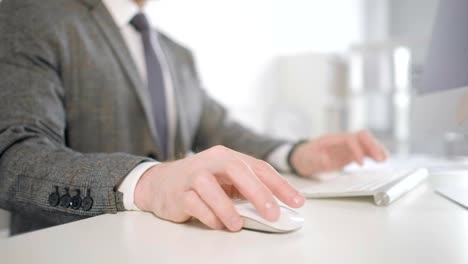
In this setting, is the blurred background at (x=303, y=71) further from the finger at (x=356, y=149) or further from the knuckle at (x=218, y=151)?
the knuckle at (x=218, y=151)

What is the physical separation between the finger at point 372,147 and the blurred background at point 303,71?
99cm

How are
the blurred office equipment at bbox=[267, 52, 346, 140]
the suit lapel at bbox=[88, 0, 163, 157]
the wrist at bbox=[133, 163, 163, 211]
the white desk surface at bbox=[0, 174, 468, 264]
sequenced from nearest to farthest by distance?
the white desk surface at bbox=[0, 174, 468, 264] → the wrist at bbox=[133, 163, 163, 211] → the suit lapel at bbox=[88, 0, 163, 157] → the blurred office equipment at bbox=[267, 52, 346, 140]

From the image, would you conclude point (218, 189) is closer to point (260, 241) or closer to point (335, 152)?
point (260, 241)

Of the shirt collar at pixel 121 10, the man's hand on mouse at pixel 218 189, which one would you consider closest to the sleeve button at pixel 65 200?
the man's hand on mouse at pixel 218 189

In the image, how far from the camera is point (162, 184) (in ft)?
1.32

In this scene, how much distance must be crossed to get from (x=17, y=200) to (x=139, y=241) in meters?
0.23

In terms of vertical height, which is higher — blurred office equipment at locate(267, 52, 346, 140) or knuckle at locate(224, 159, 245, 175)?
knuckle at locate(224, 159, 245, 175)

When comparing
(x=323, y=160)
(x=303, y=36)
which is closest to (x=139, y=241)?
(x=323, y=160)

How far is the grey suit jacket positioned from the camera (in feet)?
1.48

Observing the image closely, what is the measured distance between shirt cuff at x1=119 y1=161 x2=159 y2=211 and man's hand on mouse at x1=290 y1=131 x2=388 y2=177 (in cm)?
40

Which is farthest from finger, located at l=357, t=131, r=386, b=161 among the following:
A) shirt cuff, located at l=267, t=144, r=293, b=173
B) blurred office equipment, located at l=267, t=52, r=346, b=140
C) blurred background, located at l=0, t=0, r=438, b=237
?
blurred office equipment, located at l=267, t=52, r=346, b=140

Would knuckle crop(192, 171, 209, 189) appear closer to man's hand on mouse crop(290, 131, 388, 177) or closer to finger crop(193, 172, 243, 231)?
finger crop(193, 172, 243, 231)

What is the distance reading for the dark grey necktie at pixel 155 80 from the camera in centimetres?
82

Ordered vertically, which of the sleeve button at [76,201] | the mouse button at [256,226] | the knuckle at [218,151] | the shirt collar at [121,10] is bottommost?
the sleeve button at [76,201]
